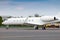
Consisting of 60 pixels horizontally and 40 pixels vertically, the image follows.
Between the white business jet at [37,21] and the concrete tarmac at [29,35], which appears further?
the white business jet at [37,21]

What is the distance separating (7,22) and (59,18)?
12.6 metres

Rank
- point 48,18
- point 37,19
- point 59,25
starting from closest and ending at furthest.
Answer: point 48,18 → point 37,19 → point 59,25

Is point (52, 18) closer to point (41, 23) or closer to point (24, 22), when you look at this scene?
point (41, 23)

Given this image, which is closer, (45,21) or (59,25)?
(45,21)

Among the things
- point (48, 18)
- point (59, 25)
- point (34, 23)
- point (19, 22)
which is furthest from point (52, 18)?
point (59, 25)

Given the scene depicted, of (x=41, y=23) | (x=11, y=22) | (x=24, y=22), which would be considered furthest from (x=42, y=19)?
(x=11, y=22)

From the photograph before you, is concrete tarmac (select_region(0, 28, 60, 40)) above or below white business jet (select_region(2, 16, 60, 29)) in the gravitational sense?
below

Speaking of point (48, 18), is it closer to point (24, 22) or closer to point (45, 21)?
point (45, 21)

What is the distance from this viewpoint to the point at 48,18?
2034 inches

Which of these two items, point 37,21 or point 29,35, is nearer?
point 29,35

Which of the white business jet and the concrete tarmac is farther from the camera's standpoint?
the white business jet

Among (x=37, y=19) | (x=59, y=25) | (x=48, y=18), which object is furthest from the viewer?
(x=59, y=25)

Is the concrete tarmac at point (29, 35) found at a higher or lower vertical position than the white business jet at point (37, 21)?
lower

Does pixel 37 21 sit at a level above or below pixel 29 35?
above
